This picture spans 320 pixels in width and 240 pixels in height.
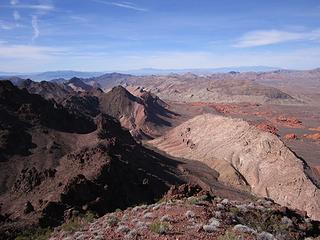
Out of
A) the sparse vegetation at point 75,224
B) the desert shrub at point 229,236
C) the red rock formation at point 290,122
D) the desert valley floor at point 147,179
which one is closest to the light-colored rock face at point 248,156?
the desert valley floor at point 147,179

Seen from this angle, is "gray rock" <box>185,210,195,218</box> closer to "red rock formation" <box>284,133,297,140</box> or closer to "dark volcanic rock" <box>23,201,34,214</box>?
"dark volcanic rock" <box>23,201,34,214</box>

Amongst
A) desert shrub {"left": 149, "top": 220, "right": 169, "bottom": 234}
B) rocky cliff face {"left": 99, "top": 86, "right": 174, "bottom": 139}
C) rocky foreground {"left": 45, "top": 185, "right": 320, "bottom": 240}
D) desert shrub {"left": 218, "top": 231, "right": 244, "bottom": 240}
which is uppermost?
desert shrub {"left": 218, "top": 231, "right": 244, "bottom": 240}

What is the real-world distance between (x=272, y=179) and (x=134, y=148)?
56.0ft

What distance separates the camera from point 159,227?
14.7 m

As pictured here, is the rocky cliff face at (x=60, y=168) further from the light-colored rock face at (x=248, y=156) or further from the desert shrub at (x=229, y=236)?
the desert shrub at (x=229, y=236)

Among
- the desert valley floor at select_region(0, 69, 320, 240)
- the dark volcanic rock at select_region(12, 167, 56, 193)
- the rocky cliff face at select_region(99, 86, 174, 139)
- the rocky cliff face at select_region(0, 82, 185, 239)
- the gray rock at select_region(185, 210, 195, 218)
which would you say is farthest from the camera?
the rocky cliff face at select_region(99, 86, 174, 139)

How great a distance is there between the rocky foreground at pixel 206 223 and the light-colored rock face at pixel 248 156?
83.2 feet

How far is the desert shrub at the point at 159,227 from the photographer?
1446 cm

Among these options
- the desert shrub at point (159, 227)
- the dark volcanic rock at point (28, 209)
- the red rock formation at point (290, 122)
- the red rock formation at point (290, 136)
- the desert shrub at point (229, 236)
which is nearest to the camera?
the desert shrub at point (229, 236)

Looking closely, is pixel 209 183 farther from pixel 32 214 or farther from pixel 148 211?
pixel 148 211

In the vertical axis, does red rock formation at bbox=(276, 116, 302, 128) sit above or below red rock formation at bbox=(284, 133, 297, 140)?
below

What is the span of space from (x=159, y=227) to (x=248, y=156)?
46538mm

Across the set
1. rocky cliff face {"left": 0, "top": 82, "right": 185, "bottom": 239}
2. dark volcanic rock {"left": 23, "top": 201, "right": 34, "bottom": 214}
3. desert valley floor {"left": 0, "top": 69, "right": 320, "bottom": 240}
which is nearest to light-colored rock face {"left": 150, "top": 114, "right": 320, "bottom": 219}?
desert valley floor {"left": 0, "top": 69, "right": 320, "bottom": 240}

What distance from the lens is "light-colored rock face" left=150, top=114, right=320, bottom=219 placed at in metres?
47.1
